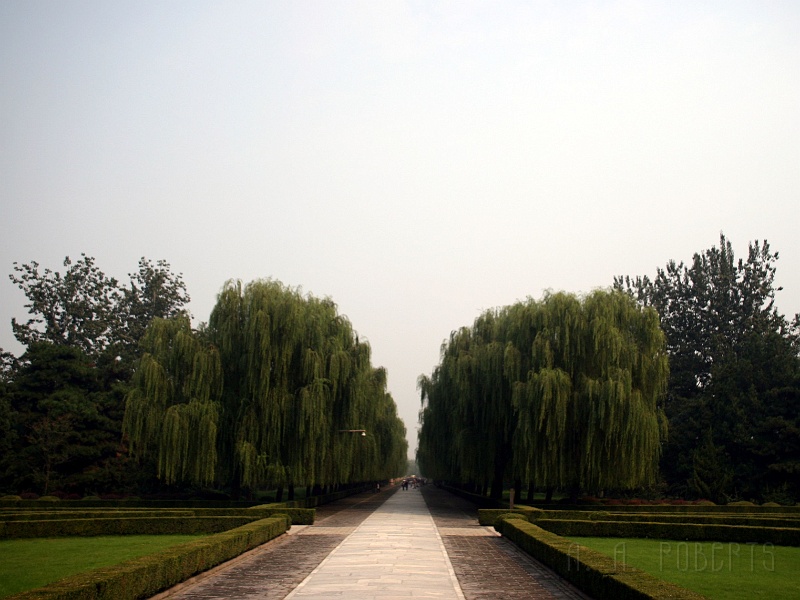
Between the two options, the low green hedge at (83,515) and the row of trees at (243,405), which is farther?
the row of trees at (243,405)

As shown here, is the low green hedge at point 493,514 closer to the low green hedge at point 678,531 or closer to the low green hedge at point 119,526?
the low green hedge at point 678,531

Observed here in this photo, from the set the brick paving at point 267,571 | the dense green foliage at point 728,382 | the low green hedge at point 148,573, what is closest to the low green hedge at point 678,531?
the brick paving at point 267,571

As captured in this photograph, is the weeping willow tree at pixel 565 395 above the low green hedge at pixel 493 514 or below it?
above

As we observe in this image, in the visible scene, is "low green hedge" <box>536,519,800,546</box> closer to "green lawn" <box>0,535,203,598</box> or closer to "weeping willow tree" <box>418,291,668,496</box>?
"weeping willow tree" <box>418,291,668,496</box>

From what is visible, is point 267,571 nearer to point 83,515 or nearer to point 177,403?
point 83,515

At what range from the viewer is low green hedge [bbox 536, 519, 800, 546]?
2114 centimetres

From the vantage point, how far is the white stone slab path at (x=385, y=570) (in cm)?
1226

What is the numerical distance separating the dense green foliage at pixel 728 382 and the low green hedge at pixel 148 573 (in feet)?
118

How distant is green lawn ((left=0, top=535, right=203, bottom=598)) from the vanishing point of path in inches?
89.7

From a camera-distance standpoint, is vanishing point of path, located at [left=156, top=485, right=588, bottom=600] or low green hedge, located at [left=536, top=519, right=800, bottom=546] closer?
vanishing point of path, located at [left=156, top=485, right=588, bottom=600]

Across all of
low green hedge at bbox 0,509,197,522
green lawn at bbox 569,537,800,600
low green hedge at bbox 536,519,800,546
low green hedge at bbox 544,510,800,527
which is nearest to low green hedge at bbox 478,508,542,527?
low green hedge at bbox 544,510,800,527

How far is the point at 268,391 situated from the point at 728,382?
1315 inches

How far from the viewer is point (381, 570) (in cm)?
1480

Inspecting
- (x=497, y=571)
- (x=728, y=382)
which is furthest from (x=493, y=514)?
(x=728, y=382)
